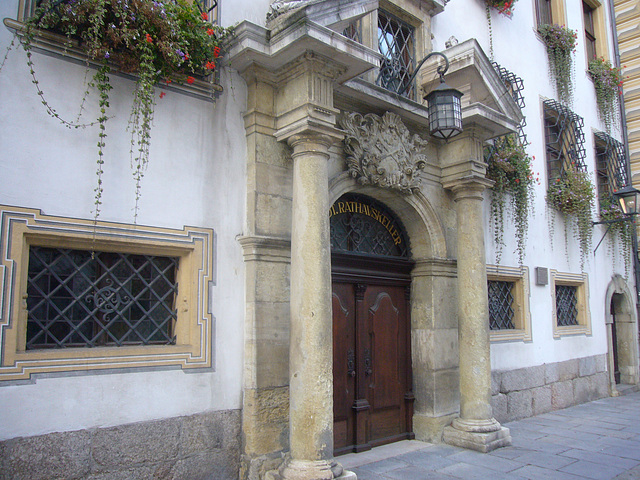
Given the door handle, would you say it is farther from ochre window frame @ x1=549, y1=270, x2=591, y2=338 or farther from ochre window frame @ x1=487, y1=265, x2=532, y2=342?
ochre window frame @ x1=549, y1=270, x2=591, y2=338

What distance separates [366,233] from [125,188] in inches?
120

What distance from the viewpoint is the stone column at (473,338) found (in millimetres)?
6172

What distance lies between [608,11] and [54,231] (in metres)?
13.3

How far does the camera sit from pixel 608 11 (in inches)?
489

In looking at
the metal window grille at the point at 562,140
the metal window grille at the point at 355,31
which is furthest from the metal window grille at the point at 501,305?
the metal window grille at the point at 355,31

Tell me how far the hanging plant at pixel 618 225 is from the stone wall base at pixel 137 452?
8659 mm

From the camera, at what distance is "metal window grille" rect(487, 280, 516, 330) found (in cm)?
781

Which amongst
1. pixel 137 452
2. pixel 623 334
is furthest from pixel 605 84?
pixel 137 452

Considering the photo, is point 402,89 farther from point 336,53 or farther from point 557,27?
point 557,27

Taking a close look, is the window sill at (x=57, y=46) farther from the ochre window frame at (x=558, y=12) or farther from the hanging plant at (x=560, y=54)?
the ochre window frame at (x=558, y=12)

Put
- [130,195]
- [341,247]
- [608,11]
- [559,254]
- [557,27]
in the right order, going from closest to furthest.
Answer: [130,195] → [341,247] → [559,254] → [557,27] → [608,11]

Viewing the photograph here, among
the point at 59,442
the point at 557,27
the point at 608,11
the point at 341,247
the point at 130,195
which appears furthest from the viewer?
the point at 608,11

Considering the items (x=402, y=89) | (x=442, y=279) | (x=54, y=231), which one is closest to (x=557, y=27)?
(x=402, y=89)

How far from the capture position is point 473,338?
20.8 ft
